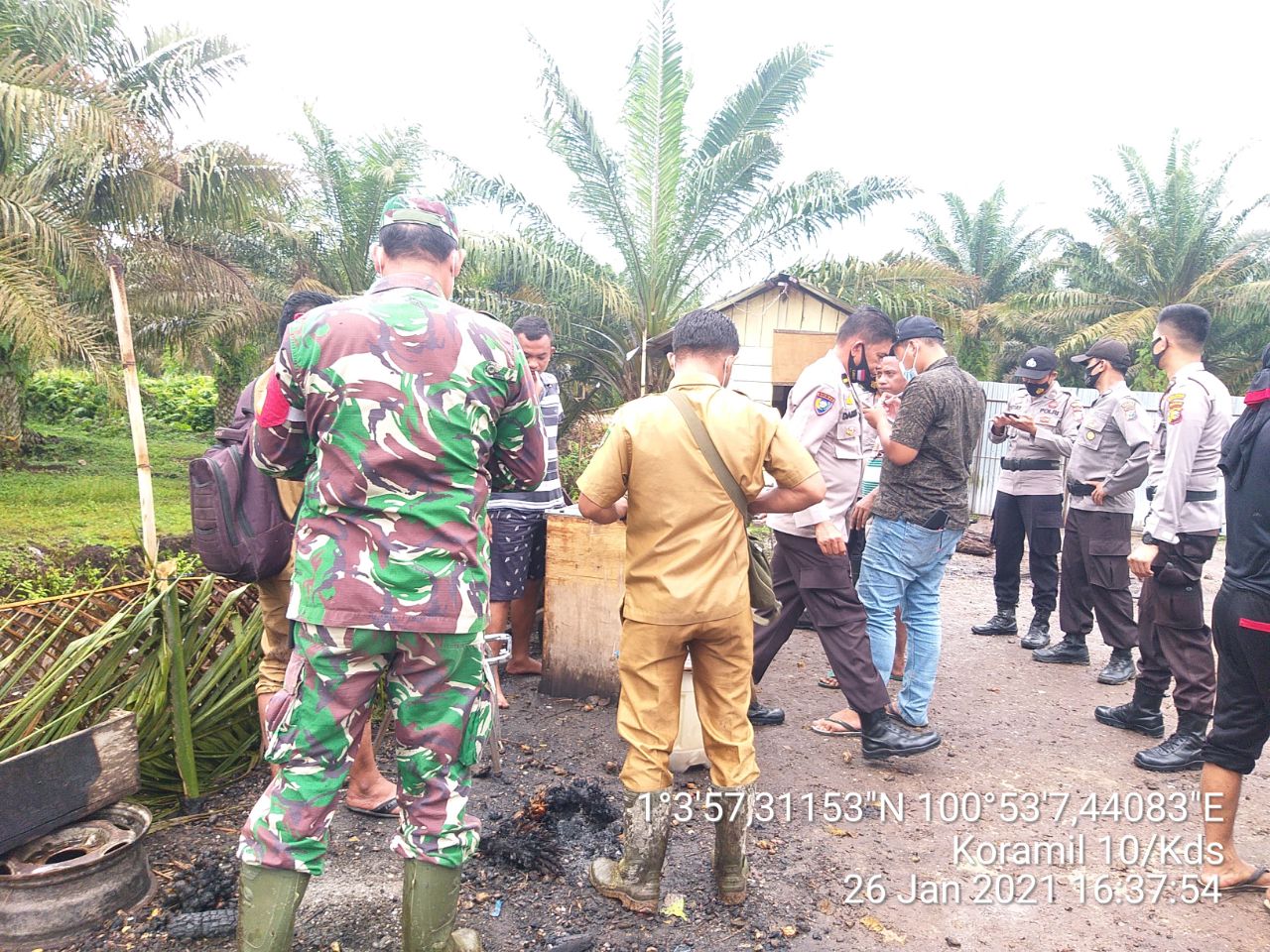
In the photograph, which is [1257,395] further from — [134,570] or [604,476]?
[134,570]

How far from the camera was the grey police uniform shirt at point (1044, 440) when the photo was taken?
588 centimetres

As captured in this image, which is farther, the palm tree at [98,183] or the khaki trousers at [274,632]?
the palm tree at [98,183]

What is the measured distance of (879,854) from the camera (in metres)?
3.21

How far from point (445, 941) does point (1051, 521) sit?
506cm

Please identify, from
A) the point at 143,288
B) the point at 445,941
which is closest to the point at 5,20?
the point at 143,288

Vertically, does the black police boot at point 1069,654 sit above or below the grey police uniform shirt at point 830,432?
below

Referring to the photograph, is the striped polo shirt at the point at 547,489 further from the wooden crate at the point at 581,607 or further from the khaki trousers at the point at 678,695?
the khaki trousers at the point at 678,695

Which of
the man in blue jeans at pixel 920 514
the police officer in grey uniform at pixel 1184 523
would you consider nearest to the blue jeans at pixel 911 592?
the man in blue jeans at pixel 920 514

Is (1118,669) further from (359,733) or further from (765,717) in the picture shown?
(359,733)

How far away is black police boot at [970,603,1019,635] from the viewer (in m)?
6.21

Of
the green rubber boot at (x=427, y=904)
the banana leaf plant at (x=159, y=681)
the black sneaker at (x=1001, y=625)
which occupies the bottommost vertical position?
the black sneaker at (x=1001, y=625)

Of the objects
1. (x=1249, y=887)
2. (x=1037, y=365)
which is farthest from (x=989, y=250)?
(x=1249, y=887)

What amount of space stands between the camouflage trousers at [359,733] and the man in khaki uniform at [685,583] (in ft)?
2.04

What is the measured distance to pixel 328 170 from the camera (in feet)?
41.2
